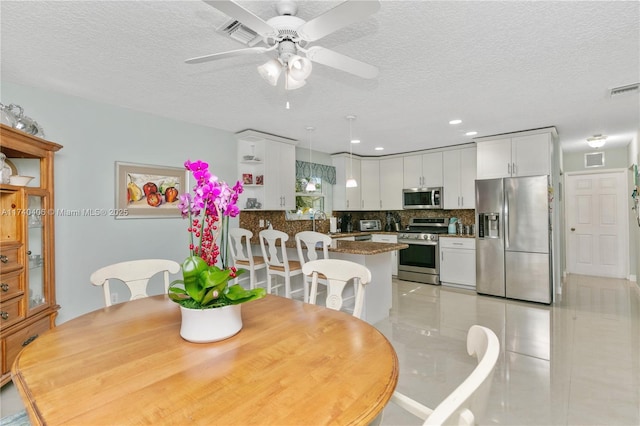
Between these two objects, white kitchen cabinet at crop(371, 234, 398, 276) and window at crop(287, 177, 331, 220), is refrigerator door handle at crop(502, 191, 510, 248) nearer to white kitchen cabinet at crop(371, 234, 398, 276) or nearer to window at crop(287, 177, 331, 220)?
white kitchen cabinet at crop(371, 234, 398, 276)

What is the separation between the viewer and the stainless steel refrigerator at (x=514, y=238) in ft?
13.8

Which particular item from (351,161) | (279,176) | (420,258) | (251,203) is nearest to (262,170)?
(279,176)

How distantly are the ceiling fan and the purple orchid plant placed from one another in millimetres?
701

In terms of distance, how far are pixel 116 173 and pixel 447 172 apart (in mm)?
4788

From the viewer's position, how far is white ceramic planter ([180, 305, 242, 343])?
1230mm

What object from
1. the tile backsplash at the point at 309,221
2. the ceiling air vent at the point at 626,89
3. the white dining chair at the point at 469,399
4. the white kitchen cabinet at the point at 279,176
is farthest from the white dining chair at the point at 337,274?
the ceiling air vent at the point at 626,89

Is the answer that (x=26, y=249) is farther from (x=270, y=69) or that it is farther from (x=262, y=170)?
(x=262, y=170)

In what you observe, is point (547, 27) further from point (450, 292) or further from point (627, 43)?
point (450, 292)

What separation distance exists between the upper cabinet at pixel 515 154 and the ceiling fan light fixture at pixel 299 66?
12.8ft

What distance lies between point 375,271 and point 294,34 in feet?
8.55

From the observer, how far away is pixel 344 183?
5957 mm

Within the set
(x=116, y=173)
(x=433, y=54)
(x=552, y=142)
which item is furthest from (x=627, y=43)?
(x=116, y=173)

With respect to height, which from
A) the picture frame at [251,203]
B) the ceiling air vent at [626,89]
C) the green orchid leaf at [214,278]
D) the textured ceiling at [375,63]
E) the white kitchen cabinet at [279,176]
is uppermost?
the textured ceiling at [375,63]

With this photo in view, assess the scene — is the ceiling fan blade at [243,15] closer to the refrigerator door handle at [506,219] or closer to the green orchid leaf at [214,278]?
the green orchid leaf at [214,278]
